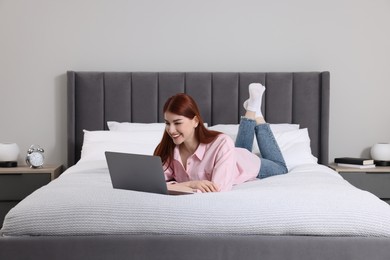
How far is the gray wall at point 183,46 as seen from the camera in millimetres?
4621

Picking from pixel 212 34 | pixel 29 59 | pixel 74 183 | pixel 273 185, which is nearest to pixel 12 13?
pixel 29 59

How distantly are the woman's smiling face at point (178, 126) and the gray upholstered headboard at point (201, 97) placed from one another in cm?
163

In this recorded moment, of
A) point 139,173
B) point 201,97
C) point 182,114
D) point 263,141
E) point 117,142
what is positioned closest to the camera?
point 139,173

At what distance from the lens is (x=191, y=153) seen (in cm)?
307

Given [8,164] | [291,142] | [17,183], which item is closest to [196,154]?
[291,142]

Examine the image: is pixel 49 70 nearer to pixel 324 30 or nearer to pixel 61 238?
pixel 324 30

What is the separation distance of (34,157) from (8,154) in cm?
18

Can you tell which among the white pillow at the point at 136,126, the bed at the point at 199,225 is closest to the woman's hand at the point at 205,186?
the bed at the point at 199,225

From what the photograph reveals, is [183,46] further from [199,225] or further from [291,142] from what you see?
[199,225]

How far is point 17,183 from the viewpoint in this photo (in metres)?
4.24

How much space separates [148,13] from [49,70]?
84 centimetres

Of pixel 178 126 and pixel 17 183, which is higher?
pixel 178 126

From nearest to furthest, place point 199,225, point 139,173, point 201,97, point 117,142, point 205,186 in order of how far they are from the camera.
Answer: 1. point 199,225
2. point 139,173
3. point 205,186
4. point 117,142
5. point 201,97

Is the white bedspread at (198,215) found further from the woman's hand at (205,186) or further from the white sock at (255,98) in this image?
the white sock at (255,98)
